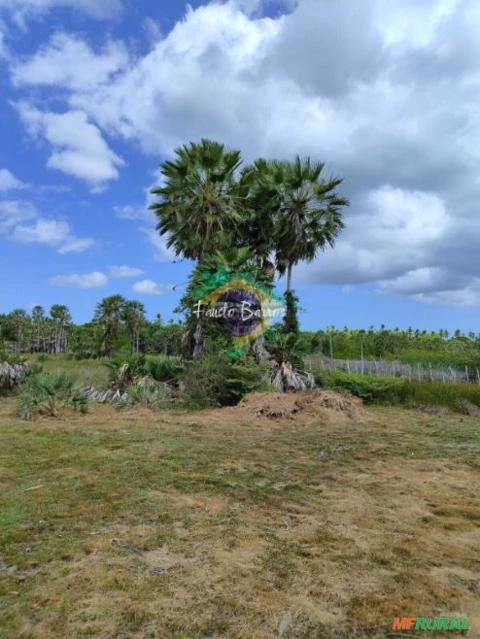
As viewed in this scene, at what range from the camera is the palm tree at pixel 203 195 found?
16188 millimetres

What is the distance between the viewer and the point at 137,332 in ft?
157

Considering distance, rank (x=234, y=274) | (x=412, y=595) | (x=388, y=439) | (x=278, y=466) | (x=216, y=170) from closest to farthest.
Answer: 1. (x=412, y=595)
2. (x=278, y=466)
3. (x=388, y=439)
4. (x=234, y=274)
5. (x=216, y=170)

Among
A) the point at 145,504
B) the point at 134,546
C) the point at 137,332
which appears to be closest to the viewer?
the point at 134,546

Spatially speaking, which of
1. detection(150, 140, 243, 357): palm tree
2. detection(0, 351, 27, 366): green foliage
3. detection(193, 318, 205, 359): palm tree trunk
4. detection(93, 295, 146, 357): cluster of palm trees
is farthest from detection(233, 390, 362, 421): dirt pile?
detection(93, 295, 146, 357): cluster of palm trees

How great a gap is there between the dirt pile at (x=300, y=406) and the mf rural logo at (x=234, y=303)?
8.78 ft

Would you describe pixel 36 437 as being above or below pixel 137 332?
below

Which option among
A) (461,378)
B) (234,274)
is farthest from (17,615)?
(461,378)

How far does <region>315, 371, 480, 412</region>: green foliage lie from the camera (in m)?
14.8

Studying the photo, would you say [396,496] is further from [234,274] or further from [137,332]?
[137,332]

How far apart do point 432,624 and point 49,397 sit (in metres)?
9.86

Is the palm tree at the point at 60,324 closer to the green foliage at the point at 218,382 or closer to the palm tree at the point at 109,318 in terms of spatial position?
the palm tree at the point at 109,318

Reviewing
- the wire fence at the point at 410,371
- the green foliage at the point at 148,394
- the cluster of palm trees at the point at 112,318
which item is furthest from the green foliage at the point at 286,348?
the cluster of palm trees at the point at 112,318

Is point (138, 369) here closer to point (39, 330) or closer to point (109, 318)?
point (109, 318)

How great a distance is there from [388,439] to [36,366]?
11.3m
